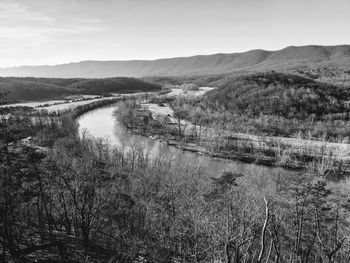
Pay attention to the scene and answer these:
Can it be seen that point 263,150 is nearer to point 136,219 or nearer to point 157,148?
point 157,148

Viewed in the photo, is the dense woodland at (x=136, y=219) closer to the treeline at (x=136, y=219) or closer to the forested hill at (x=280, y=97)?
the treeline at (x=136, y=219)

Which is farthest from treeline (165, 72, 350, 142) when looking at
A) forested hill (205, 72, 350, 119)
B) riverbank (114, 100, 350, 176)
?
riverbank (114, 100, 350, 176)

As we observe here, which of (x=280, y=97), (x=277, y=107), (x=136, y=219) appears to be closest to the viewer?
(x=136, y=219)

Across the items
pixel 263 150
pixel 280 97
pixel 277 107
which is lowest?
pixel 263 150

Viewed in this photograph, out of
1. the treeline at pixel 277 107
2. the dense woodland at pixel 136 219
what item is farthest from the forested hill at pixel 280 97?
the dense woodland at pixel 136 219

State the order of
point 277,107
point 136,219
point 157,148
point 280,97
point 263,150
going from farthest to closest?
point 280,97
point 277,107
point 157,148
point 263,150
point 136,219

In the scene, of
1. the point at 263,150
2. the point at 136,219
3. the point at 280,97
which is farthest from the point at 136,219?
the point at 280,97

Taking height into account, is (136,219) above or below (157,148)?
above
